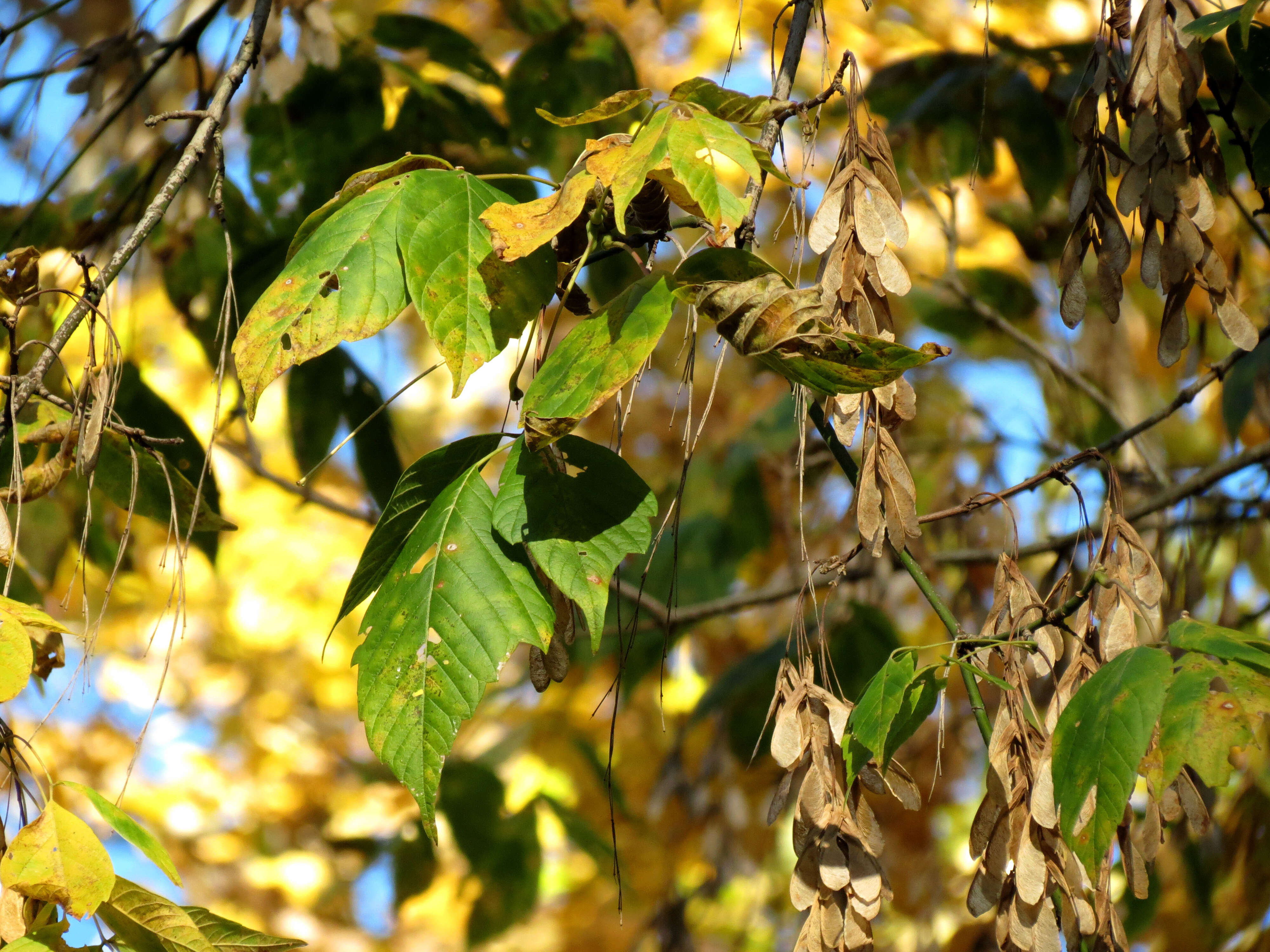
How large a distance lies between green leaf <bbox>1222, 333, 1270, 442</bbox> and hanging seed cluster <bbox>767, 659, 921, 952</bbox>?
108 cm

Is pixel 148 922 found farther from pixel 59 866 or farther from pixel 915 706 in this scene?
pixel 915 706

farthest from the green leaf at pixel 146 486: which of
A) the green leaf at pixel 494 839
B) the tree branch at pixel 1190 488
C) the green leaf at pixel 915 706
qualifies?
the green leaf at pixel 494 839

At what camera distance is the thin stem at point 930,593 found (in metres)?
0.73

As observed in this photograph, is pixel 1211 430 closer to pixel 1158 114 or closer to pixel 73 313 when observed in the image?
pixel 1158 114

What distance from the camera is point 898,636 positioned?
1910mm

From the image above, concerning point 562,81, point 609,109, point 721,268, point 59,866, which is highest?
point 562,81

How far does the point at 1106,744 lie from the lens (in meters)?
0.59

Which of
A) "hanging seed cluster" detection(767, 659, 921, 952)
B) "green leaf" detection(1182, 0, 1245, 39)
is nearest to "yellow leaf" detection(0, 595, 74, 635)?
"hanging seed cluster" detection(767, 659, 921, 952)

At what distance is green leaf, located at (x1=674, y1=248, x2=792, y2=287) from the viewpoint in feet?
2.17

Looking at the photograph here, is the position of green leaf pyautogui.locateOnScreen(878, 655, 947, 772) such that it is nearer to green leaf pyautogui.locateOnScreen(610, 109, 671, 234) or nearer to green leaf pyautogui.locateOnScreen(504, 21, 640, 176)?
green leaf pyautogui.locateOnScreen(610, 109, 671, 234)

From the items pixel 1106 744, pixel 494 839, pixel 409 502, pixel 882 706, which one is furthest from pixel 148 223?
pixel 494 839

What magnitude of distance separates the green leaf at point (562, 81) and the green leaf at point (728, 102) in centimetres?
92

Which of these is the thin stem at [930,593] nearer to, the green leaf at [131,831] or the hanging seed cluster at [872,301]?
the hanging seed cluster at [872,301]

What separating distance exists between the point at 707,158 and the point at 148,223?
394 millimetres
